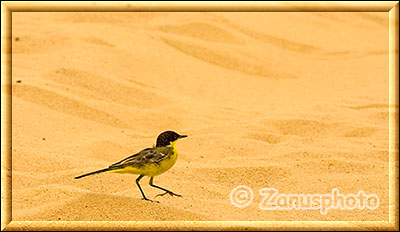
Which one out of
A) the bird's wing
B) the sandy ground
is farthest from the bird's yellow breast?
the sandy ground

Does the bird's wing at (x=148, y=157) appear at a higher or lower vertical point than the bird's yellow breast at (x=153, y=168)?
higher

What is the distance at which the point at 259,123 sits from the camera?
5.05 meters

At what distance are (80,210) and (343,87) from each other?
423 centimetres

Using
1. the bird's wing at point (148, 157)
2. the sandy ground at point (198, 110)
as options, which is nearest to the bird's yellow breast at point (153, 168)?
the bird's wing at point (148, 157)

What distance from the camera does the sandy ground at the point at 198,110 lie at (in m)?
3.37

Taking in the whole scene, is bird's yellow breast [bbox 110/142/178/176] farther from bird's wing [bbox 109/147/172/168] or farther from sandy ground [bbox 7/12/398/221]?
sandy ground [bbox 7/12/398/221]

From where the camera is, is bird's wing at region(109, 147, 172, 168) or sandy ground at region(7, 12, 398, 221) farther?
sandy ground at region(7, 12, 398, 221)

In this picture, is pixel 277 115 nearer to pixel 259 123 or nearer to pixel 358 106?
pixel 259 123

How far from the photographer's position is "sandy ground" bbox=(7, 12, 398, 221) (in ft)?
11.1

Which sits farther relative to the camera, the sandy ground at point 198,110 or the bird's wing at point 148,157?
the sandy ground at point 198,110

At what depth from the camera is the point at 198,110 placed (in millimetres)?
5422

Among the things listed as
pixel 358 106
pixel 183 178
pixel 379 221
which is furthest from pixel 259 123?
pixel 379 221

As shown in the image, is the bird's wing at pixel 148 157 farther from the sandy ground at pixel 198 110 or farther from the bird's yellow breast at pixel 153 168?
the sandy ground at pixel 198 110

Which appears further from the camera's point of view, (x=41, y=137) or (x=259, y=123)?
(x=259, y=123)
